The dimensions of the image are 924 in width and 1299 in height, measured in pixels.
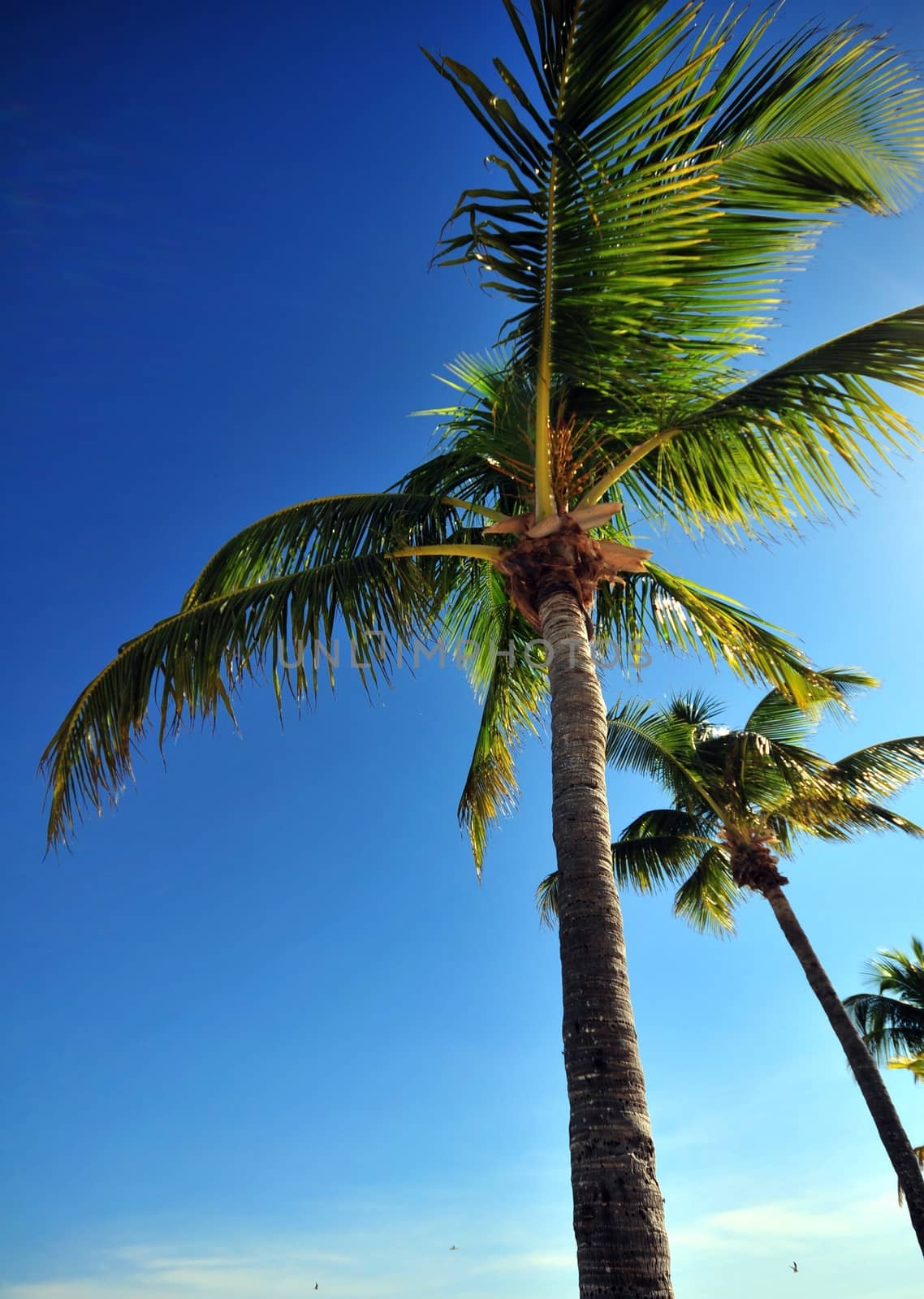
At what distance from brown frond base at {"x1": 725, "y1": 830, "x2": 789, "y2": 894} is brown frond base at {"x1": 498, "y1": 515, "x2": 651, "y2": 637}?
7.87 m

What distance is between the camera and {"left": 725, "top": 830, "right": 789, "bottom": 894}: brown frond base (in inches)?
465

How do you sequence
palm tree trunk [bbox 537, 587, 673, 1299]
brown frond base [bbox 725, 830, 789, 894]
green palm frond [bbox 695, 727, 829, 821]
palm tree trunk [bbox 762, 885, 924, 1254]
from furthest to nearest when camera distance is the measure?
brown frond base [bbox 725, 830, 789, 894]
green palm frond [bbox 695, 727, 829, 821]
palm tree trunk [bbox 762, 885, 924, 1254]
palm tree trunk [bbox 537, 587, 673, 1299]

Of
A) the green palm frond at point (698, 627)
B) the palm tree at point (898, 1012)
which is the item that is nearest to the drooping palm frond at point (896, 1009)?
the palm tree at point (898, 1012)

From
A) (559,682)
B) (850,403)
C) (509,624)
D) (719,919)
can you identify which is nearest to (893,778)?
(719,919)

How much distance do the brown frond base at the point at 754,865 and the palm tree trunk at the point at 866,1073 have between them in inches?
5.1

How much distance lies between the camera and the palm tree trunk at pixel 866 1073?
9500mm

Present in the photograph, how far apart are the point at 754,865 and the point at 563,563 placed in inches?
331

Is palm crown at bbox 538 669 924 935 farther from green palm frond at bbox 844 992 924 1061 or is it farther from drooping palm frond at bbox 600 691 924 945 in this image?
green palm frond at bbox 844 992 924 1061

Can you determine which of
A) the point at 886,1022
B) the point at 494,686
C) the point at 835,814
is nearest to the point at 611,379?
the point at 494,686

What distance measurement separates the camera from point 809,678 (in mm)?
6906

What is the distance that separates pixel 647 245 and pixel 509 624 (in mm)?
3688

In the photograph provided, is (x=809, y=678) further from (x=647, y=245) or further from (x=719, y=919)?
(x=719, y=919)

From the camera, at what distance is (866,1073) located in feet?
33.2

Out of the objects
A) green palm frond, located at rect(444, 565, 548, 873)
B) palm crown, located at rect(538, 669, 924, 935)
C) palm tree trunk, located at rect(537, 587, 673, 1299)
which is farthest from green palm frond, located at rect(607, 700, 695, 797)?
palm tree trunk, located at rect(537, 587, 673, 1299)
